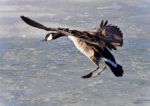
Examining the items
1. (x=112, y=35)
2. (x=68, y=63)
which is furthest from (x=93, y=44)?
(x=68, y=63)

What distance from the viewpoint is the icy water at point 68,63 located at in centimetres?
482

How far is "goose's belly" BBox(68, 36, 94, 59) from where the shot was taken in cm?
164

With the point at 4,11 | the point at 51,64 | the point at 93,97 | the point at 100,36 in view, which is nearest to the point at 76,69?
the point at 51,64

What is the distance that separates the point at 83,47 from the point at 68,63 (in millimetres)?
3956

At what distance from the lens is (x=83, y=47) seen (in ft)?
5.46

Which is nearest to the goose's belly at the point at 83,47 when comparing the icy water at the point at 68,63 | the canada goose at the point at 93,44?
the canada goose at the point at 93,44

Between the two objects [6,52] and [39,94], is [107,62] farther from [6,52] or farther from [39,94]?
[6,52]

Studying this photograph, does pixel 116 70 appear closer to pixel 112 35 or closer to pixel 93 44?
pixel 93 44

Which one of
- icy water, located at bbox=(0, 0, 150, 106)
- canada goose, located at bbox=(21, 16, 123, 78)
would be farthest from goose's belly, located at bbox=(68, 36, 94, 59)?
icy water, located at bbox=(0, 0, 150, 106)

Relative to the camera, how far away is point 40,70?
5543 millimetres

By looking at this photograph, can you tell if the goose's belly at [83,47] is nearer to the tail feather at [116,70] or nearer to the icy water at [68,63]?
the tail feather at [116,70]

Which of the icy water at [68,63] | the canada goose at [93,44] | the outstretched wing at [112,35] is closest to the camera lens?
the canada goose at [93,44]

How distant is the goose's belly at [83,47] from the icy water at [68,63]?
9.80ft

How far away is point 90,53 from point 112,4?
670 centimetres
